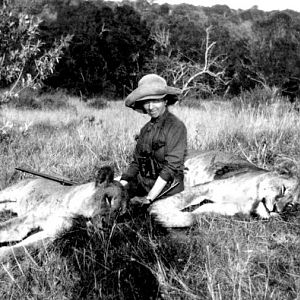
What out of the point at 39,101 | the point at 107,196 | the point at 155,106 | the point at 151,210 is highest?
the point at 155,106

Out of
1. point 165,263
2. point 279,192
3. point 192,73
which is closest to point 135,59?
point 192,73

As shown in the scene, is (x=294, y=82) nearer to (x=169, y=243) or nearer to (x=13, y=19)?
(x=13, y=19)

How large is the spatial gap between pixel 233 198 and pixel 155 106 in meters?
1.08

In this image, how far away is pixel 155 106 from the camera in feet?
11.9

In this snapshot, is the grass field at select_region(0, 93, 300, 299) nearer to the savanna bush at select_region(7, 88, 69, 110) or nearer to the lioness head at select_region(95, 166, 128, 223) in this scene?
the lioness head at select_region(95, 166, 128, 223)

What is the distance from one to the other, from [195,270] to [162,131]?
4.77 feet

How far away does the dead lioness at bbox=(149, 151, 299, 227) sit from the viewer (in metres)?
3.29

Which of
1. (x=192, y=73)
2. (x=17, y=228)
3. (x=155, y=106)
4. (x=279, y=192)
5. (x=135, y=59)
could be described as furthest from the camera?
(x=135, y=59)

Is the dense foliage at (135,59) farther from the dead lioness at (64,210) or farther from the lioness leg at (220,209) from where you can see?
the dead lioness at (64,210)

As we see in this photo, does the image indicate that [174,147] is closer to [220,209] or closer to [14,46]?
[220,209]

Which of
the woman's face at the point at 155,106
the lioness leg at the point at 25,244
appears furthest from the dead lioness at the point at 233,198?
the lioness leg at the point at 25,244

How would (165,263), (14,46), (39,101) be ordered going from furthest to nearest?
(39,101), (14,46), (165,263)

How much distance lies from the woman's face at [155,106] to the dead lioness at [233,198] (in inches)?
29.9

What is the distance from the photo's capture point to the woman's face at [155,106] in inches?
143
